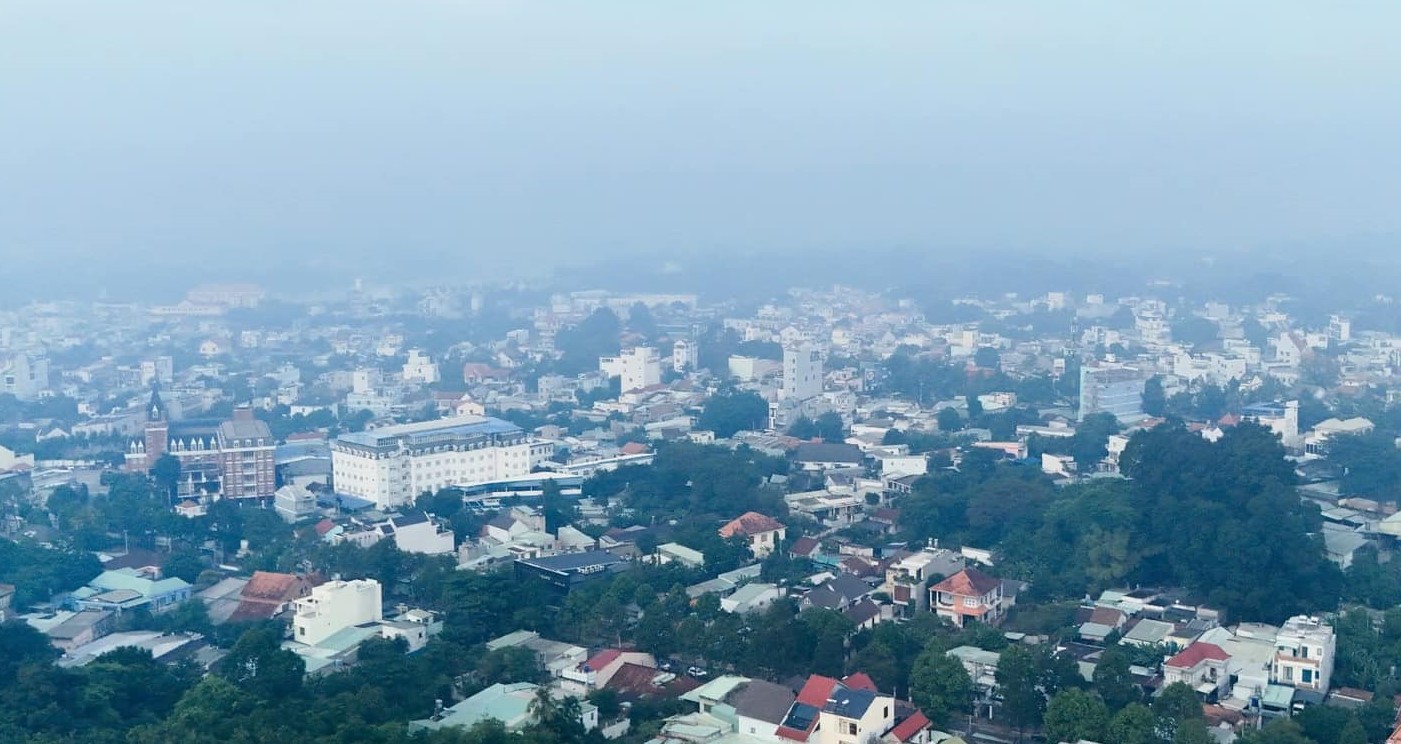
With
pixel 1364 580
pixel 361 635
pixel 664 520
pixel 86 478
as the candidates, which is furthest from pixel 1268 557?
pixel 86 478

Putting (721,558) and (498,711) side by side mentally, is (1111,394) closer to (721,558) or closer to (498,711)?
(721,558)

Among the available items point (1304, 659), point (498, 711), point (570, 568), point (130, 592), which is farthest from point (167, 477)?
point (1304, 659)

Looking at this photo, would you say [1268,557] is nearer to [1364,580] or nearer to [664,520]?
[1364,580]

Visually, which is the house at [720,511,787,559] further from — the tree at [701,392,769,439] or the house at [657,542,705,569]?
the tree at [701,392,769,439]

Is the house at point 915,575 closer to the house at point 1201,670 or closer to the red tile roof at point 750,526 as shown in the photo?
the red tile roof at point 750,526

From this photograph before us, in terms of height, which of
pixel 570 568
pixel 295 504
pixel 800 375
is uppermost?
pixel 800 375

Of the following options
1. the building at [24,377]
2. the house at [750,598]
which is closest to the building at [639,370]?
the building at [24,377]
